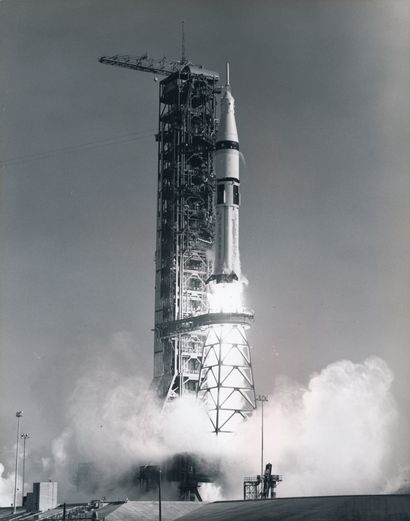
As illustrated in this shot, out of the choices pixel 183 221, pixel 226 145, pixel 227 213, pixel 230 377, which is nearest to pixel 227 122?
pixel 226 145

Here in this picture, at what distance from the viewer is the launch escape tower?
146500 millimetres

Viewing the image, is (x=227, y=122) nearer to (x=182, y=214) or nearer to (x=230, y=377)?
(x=182, y=214)

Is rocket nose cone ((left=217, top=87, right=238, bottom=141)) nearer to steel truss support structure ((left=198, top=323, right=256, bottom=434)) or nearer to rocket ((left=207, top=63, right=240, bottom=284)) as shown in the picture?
rocket ((left=207, top=63, right=240, bottom=284))

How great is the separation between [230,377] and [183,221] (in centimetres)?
2534

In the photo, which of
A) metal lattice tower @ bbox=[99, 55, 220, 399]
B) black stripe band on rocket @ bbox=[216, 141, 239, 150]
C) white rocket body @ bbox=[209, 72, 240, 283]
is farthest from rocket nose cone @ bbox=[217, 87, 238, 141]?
metal lattice tower @ bbox=[99, 55, 220, 399]

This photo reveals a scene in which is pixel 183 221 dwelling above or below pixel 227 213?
above

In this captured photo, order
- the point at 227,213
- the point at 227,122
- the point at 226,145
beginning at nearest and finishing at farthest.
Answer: the point at 227,213 → the point at 226,145 → the point at 227,122

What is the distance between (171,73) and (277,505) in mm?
78514

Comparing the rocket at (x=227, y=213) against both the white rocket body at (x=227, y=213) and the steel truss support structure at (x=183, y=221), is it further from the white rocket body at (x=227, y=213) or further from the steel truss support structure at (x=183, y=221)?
the steel truss support structure at (x=183, y=221)

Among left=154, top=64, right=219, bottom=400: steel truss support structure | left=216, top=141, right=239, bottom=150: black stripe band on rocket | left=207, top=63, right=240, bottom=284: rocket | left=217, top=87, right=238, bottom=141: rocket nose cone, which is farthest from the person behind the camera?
left=154, top=64, right=219, bottom=400: steel truss support structure

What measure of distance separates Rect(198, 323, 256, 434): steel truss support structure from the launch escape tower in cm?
385

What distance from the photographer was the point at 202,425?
447 feet

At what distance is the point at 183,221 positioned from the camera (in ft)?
488

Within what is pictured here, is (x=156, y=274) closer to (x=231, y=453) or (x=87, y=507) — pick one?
(x=231, y=453)
